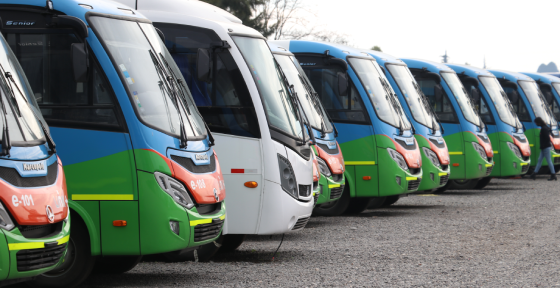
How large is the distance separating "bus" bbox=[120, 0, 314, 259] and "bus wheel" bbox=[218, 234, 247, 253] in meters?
0.55

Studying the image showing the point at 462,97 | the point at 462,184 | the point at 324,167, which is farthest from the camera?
the point at 462,184

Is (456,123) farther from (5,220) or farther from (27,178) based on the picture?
(5,220)

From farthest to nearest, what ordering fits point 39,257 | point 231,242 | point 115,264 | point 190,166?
1. point 231,242
2. point 115,264
3. point 190,166
4. point 39,257

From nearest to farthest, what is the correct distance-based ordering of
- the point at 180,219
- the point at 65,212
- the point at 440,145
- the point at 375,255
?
the point at 65,212
the point at 180,219
the point at 375,255
the point at 440,145

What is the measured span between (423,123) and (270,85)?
6863 mm

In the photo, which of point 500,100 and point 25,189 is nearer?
point 25,189

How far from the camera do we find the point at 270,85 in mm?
9625

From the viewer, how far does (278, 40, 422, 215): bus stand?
14.1m

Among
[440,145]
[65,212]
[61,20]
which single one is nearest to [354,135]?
[440,145]

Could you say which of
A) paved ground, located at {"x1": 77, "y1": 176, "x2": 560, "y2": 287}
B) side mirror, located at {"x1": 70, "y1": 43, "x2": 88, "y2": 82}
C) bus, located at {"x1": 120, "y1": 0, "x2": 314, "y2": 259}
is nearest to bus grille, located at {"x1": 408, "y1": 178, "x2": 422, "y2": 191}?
paved ground, located at {"x1": 77, "y1": 176, "x2": 560, "y2": 287}

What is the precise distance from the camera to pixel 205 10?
9.73m

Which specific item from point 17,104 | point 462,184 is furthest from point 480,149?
point 17,104

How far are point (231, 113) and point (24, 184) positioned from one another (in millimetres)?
3986

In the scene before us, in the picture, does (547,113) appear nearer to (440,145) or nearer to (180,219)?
(440,145)
